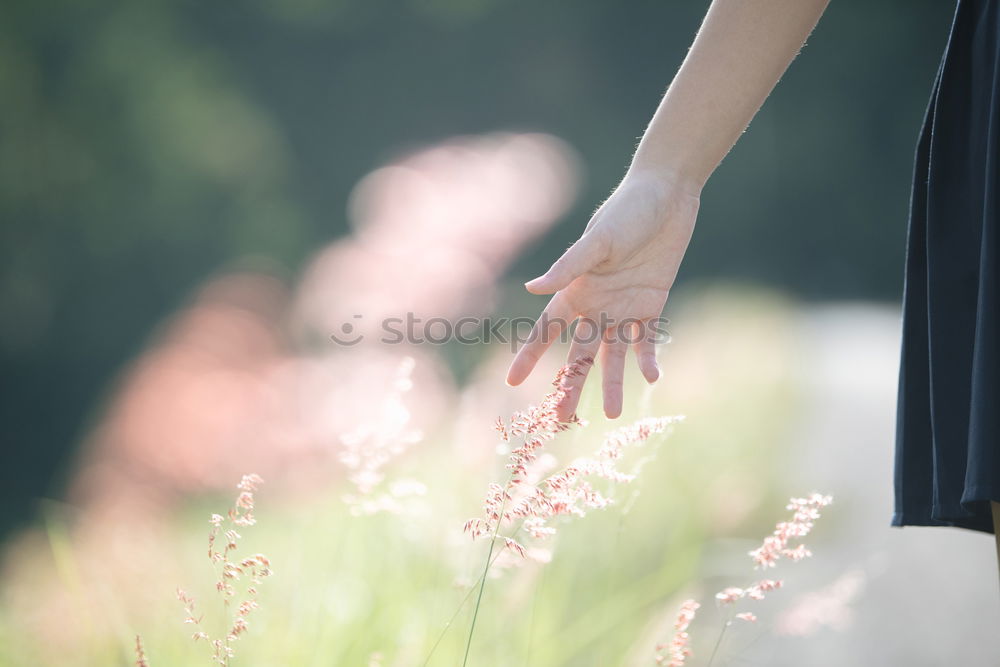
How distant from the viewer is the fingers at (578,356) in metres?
0.93

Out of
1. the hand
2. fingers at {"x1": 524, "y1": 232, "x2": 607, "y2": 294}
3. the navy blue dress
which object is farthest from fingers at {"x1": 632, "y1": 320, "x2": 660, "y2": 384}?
the navy blue dress

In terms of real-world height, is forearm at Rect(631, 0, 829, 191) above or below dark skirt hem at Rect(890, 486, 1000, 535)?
above

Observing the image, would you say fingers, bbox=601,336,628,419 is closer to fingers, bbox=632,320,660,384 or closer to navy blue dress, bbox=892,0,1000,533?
fingers, bbox=632,320,660,384

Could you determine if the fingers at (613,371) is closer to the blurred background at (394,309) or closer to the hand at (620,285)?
the hand at (620,285)

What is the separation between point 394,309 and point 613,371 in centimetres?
150

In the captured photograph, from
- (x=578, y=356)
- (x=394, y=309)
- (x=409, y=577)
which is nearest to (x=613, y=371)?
(x=578, y=356)

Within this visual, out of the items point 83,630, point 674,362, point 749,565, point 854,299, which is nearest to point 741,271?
point 854,299

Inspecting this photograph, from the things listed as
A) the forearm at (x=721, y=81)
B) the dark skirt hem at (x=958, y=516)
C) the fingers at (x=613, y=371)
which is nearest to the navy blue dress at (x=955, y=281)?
the dark skirt hem at (x=958, y=516)

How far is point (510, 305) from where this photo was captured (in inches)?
191

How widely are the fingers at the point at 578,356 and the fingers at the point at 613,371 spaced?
0.02m

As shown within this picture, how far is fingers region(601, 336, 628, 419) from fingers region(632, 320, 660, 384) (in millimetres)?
16

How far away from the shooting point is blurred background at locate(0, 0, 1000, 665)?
1.54 meters

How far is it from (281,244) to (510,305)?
8.60ft

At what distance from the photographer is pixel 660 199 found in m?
0.97
